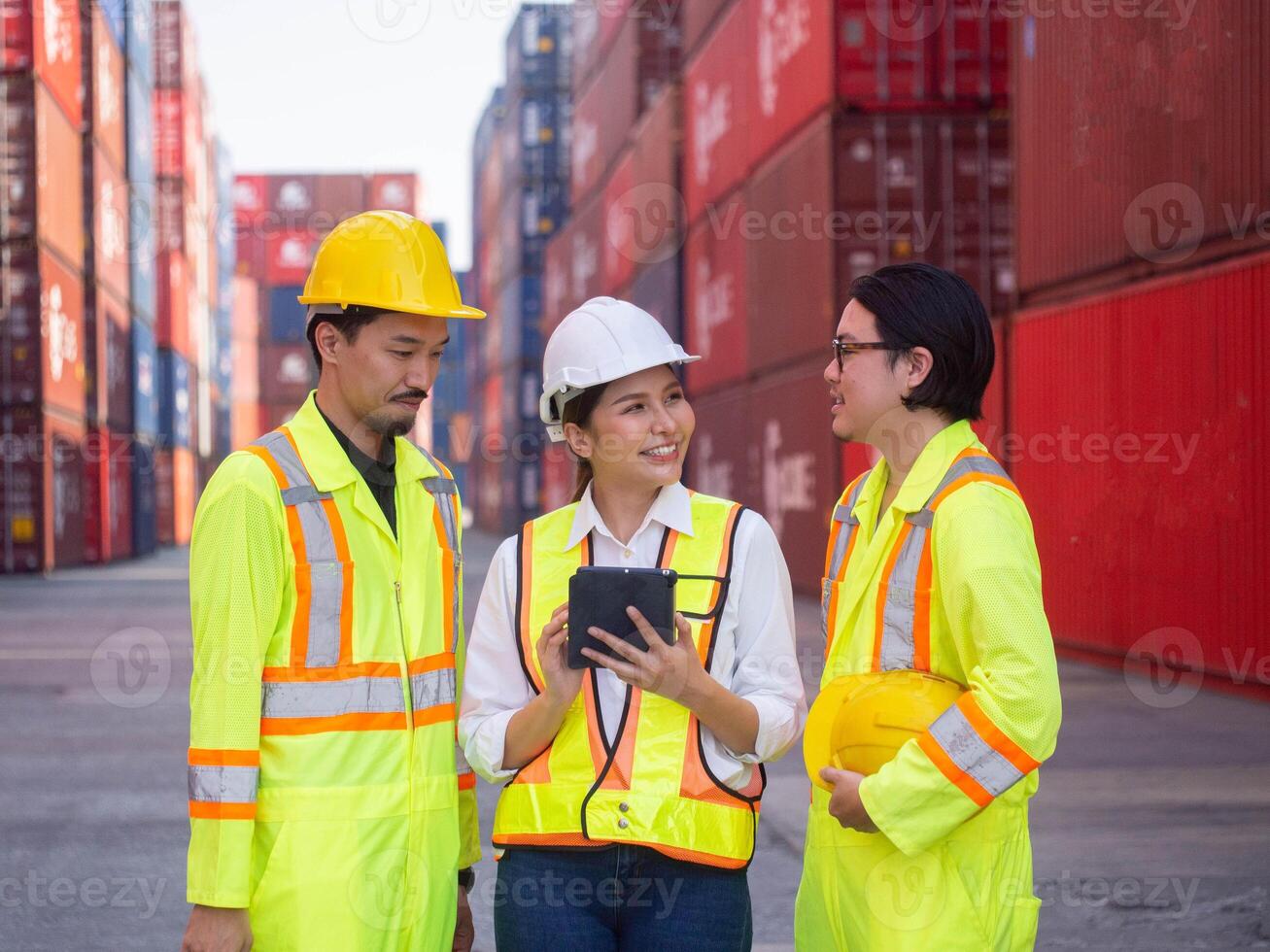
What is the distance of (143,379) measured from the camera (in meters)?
34.9

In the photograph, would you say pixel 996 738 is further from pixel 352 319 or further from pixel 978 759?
pixel 352 319

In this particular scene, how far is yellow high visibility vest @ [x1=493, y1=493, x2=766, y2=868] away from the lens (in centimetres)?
231

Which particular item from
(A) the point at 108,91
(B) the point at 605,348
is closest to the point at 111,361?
(A) the point at 108,91

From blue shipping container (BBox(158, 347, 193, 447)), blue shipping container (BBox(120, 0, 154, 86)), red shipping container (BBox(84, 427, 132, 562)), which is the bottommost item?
red shipping container (BBox(84, 427, 132, 562))

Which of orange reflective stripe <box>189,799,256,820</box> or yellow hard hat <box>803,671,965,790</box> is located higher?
yellow hard hat <box>803,671,965,790</box>

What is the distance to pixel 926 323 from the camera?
2439 mm

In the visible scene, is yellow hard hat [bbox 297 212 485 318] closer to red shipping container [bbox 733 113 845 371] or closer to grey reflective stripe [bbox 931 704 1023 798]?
grey reflective stripe [bbox 931 704 1023 798]

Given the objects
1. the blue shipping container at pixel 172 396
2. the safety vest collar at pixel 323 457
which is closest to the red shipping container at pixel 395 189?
the blue shipping container at pixel 172 396

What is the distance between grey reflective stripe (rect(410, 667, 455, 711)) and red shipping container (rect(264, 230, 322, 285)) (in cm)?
5804

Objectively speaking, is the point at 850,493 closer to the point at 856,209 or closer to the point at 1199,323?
the point at 1199,323

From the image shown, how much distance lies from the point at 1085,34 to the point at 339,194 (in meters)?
50.6

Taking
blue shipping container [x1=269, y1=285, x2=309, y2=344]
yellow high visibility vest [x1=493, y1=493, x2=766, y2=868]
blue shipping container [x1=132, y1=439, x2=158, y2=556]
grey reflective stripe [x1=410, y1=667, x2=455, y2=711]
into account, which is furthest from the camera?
blue shipping container [x1=269, y1=285, x2=309, y2=344]

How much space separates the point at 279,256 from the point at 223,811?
195 ft

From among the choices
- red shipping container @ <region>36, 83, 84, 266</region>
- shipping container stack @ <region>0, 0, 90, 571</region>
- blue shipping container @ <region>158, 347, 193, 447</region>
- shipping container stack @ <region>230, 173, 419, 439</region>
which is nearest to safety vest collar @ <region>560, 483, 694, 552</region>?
shipping container stack @ <region>0, 0, 90, 571</region>
